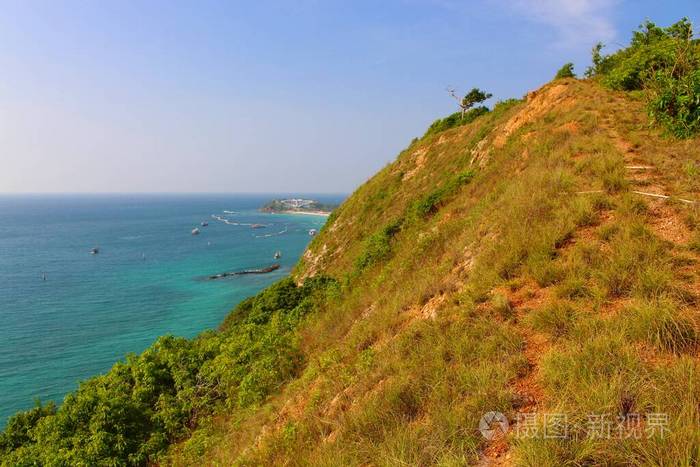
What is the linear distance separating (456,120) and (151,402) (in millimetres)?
37680

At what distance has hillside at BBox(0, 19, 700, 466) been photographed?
3.90 m

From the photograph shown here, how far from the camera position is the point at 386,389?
557 cm

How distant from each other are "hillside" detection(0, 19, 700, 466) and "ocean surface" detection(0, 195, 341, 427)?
2390 cm

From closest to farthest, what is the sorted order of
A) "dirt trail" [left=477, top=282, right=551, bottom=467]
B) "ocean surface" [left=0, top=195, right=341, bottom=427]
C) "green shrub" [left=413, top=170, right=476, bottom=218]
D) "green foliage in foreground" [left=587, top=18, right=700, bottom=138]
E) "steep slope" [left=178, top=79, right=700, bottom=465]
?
1. "steep slope" [left=178, top=79, right=700, bottom=465]
2. "dirt trail" [left=477, top=282, right=551, bottom=467]
3. "green foliage in foreground" [left=587, top=18, right=700, bottom=138]
4. "green shrub" [left=413, top=170, right=476, bottom=218]
5. "ocean surface" [left=0, top=195, right=341, bottom=427]

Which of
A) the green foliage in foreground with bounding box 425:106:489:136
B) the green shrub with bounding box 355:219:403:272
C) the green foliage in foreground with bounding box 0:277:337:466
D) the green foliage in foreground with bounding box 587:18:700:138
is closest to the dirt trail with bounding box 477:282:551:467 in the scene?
the green foliage in foreground with bounding box 0:277:337:466

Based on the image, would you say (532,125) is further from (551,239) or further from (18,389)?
(18,389)

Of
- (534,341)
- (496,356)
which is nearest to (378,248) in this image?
(534,341)

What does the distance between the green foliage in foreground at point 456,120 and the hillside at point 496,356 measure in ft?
72.7

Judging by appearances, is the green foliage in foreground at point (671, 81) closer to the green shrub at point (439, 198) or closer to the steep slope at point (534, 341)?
the steep slope at point (534, 341)

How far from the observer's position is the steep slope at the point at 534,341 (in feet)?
12.4

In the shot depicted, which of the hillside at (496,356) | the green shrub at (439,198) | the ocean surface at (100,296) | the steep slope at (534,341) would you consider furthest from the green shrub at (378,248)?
the ocean surface at (100,296)

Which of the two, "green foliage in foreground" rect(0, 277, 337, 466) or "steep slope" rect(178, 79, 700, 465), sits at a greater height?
"steep slope" rect(178, 79, 700, 465)

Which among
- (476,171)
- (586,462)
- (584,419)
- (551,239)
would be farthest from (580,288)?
(476,171)

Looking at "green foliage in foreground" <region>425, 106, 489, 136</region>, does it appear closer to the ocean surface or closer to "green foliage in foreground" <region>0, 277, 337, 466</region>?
"green foliage in foreground" <region>0, 277, 337, 466</region>
